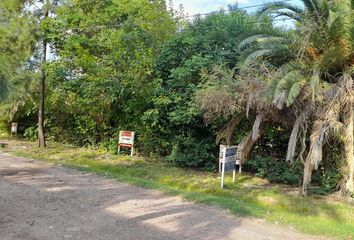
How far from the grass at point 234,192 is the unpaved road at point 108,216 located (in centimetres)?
50

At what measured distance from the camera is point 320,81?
32.2ft

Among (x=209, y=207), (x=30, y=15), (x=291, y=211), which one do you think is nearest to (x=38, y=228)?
(x=209, y=207)

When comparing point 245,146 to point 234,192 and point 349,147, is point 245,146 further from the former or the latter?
point 349,147

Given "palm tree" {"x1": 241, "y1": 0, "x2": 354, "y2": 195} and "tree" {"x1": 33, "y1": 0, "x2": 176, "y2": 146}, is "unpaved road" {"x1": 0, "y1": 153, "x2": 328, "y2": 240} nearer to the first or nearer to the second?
"palm tree" {"x1": 241, "y1": 0, "x2": 354, "y2": 195}

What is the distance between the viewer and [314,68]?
9.73m

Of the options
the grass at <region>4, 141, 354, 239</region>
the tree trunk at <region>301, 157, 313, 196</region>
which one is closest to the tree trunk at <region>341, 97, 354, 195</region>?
the grass at <region>4, 141, 354, 239</region>

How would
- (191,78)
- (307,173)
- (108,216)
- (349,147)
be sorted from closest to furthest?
(108,216) < (349,147) < (307,173) < (191,78)

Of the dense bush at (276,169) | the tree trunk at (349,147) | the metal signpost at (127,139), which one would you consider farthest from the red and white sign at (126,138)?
the tree trunk at (349,147)

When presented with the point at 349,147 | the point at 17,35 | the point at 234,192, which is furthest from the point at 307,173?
the point at 17,35

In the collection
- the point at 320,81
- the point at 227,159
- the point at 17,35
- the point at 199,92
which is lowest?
the point at 227,159

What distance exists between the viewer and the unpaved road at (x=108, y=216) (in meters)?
6.13

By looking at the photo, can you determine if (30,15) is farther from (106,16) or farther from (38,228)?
A: (38,228)

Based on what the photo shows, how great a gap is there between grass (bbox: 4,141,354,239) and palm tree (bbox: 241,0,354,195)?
3.27 feet

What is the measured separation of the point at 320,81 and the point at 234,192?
3.50m
